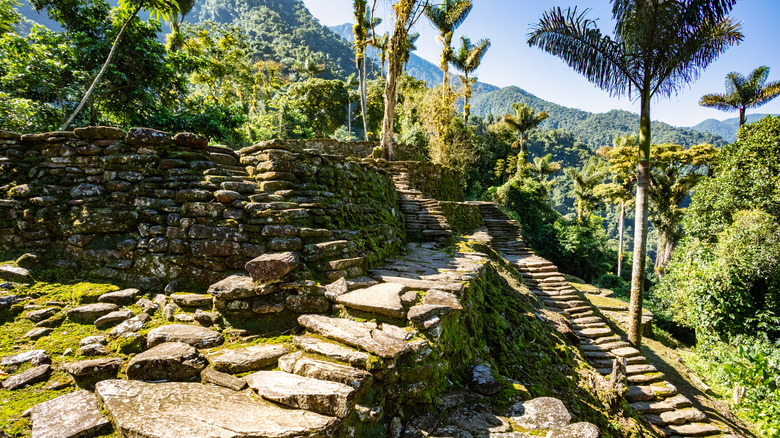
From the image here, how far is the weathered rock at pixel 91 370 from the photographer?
8.47 feet

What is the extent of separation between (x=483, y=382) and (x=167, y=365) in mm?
3263

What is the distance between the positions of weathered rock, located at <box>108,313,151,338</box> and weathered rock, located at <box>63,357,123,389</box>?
448mm

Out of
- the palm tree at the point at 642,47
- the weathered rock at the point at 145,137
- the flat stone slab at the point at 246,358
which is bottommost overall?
the flat stone slab at the point at 246,358

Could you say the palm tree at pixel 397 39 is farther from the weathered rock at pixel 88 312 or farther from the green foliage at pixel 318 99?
the green foliage at pixel 318 99

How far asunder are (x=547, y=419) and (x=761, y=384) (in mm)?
7879

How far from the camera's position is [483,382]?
140 inches

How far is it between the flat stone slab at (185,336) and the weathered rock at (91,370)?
339 mm

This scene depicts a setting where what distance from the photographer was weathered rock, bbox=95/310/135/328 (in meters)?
3.31

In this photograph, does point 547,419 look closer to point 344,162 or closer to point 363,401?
point 363,401

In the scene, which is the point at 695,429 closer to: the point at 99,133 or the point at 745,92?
the point at 99,133

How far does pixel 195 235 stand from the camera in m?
4.01

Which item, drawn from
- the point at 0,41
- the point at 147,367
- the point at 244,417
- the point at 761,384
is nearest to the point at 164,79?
the point at 0,41

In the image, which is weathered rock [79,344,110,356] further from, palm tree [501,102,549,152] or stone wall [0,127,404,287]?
palm tree [501,102,549,152]

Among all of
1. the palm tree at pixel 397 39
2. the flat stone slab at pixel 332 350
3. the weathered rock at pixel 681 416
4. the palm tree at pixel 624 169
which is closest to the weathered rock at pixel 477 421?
the flat stone slab at pixel 332 350
